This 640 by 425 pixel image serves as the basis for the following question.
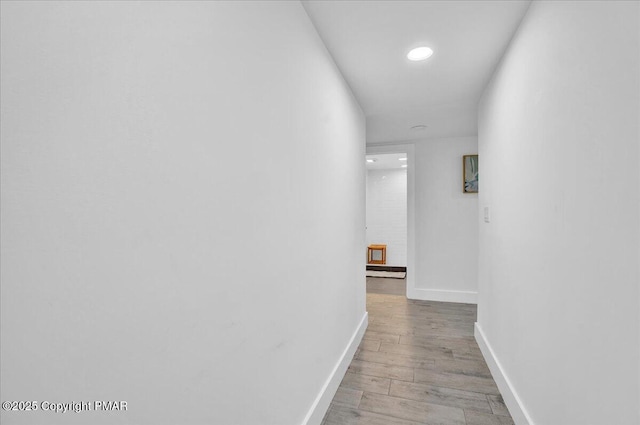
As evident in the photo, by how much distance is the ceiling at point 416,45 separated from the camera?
1.66 metres

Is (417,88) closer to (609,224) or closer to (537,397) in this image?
(609,224)

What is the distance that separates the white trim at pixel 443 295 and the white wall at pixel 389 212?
2899 mm

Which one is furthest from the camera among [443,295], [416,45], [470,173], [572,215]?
[443,295]

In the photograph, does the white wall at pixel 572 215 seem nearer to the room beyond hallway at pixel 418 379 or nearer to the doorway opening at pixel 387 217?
the room beyond hallway at pixel 418 379

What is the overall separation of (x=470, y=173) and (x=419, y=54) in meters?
2.59

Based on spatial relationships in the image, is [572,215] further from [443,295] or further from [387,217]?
[387,217]

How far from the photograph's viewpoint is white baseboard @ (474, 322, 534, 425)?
5.60 ft

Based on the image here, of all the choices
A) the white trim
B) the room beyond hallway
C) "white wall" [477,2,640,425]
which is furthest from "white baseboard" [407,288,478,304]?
"white wall" [477,2,640,425]

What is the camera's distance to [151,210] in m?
0.71

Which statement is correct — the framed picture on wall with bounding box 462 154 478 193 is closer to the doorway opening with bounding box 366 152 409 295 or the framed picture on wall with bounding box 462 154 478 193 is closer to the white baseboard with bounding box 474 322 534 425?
the white baseboard with bounding box 474 322 534 425

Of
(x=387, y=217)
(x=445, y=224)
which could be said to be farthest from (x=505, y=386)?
(x=387, y=217)

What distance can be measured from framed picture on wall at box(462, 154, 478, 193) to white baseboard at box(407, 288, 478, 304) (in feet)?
4.64

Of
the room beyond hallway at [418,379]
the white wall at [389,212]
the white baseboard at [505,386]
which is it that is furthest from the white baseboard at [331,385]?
the white wall at [389,212]

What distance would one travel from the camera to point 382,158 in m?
6.25
